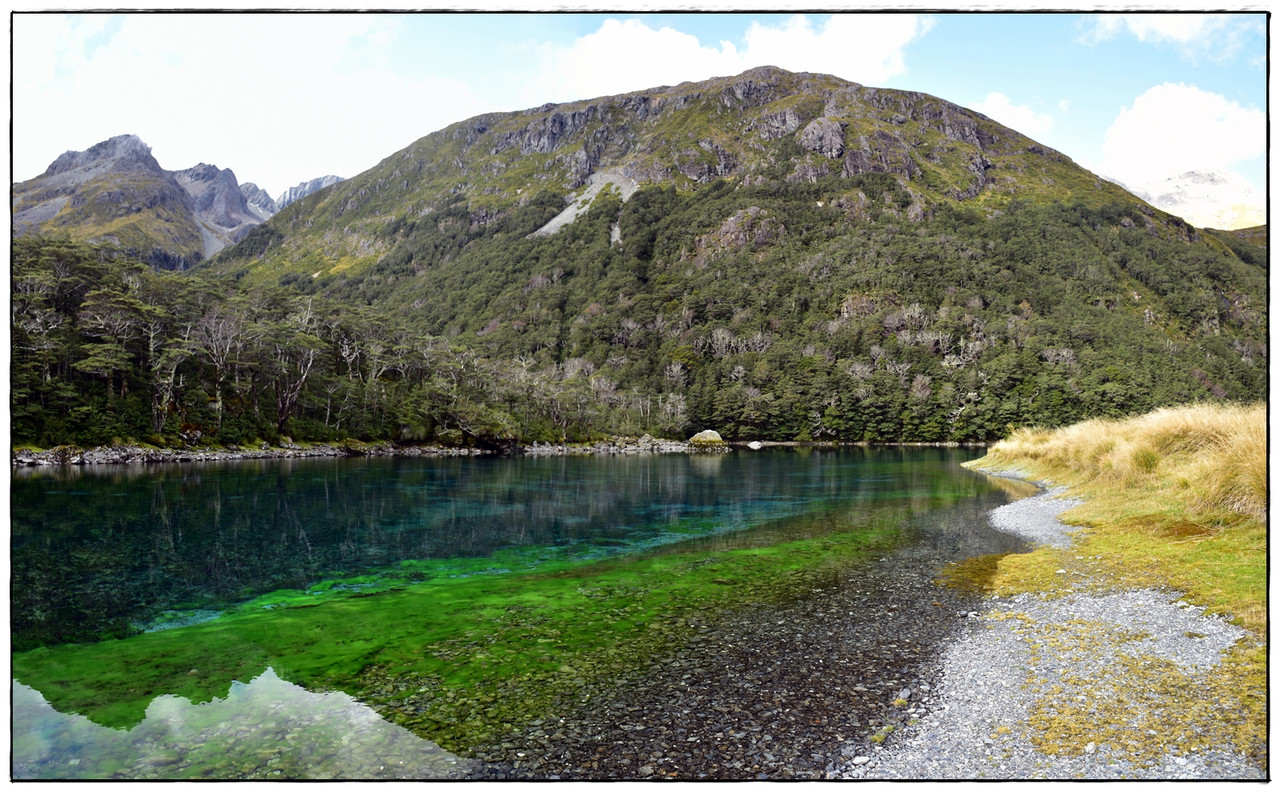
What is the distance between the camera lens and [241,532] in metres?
21.0

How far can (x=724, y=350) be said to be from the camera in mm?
174625

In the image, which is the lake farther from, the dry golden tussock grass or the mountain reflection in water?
the dry golden tussock grass

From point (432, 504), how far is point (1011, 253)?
197 meters

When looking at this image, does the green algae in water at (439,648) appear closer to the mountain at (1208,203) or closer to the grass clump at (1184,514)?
the grass clump at (1184,514)

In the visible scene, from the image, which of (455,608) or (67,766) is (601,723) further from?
(455,608)

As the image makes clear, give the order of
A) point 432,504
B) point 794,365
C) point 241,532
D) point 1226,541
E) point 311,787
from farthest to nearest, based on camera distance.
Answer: point 794,365 < point 432,504 < point 241,532 < point 1226,541 < point 311,787

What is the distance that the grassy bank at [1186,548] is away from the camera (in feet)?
20.9

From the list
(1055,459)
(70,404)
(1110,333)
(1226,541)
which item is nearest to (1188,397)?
(1110,333)

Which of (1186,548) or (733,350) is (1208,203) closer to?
(733,350)

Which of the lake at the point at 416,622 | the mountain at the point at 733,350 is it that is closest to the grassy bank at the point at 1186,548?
the lake at the point at 416,622

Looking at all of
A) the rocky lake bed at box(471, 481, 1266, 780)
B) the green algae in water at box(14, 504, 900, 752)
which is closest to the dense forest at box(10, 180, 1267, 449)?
the rocky lake bed at box(471, 481, 1266, 780)

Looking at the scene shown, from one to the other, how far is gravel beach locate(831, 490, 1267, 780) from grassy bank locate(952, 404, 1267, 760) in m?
0.17

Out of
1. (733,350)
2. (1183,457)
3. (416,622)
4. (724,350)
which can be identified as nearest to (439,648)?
(416,622)

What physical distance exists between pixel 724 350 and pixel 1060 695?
169 m
